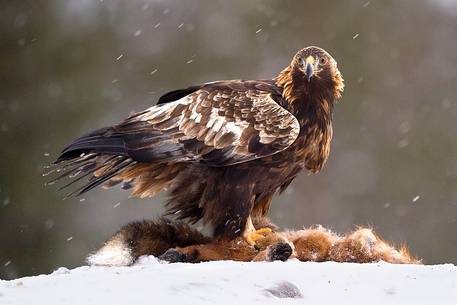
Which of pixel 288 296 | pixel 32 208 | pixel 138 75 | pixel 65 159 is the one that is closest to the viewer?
pixel 288 296

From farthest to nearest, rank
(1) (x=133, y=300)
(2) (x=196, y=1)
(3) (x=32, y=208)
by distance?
(2) (x=196, y=1) < (3) (x=32, y=208) < (1) (x=133, y=300)

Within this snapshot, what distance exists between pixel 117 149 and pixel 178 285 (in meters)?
2.17

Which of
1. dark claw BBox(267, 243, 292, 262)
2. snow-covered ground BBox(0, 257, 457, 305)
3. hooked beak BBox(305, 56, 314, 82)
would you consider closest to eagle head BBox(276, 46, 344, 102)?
hooked beak BBox(305, 56, 314, 82)

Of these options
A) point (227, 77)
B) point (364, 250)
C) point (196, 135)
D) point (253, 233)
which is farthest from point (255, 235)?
point (227, 77)

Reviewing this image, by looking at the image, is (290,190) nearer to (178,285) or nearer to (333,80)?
(333,80)

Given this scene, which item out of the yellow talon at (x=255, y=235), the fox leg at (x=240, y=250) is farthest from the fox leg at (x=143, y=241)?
the yellow talon at (x=255, y=235)

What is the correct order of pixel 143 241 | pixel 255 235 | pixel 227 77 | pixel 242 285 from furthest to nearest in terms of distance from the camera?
pixel 227 77 < pixel 255 235 < pixel 143 241 < pixel 242 285

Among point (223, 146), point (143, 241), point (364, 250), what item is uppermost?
point (223, 146)

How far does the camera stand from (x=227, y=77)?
51.6 ft

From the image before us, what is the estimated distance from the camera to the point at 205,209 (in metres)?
6.48

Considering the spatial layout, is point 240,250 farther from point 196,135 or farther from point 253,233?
point 196,135

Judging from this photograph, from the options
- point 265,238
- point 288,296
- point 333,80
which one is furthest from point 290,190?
point 288,296

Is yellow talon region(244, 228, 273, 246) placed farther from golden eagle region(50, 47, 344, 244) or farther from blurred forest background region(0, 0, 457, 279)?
blurred forest background region(0, 0, 457, 279)

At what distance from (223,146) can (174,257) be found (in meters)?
1.29
